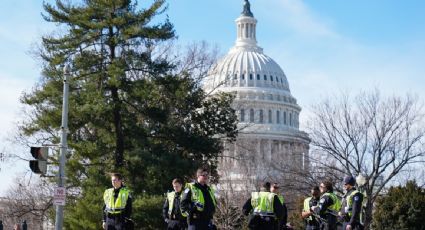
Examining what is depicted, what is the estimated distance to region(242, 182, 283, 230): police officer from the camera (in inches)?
685

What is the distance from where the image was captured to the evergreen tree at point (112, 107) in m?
33.5

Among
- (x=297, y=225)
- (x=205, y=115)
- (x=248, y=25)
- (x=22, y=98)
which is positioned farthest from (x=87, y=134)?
(x=248, y=25)

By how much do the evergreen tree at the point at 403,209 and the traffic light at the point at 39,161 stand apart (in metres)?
21.0

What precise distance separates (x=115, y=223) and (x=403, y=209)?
77.6 ft

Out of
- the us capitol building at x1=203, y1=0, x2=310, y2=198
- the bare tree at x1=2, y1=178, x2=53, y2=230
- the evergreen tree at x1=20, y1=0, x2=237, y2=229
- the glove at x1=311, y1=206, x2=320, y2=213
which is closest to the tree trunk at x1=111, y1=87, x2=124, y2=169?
the evergreen tree at x1=20, y1=0, x2=237, y2=229

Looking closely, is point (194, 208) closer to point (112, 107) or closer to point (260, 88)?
point (112, 107)

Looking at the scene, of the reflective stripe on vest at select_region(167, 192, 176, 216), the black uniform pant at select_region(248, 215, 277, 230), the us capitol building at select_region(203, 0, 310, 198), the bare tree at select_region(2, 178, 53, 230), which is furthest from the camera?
the us capitol building at select_region(203, 0, 310, 198)

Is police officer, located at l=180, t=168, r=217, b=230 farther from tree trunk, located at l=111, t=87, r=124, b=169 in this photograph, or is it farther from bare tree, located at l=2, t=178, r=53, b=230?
bare tree, located at l=2, t=178, r=53, b=230

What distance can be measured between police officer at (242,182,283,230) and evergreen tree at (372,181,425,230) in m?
21.4

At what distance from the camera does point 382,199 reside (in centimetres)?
3916

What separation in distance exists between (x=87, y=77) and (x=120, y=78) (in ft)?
6.87

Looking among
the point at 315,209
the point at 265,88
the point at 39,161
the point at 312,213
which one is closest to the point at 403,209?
the point at 312,213

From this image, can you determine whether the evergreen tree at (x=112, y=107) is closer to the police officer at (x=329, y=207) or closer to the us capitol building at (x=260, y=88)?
the police officer at (x=329, y=207)

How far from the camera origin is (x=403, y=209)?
37938 mm
